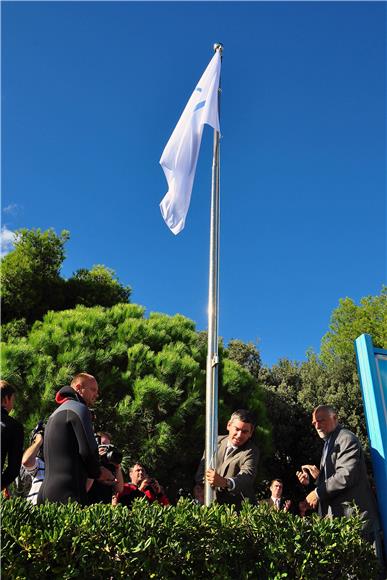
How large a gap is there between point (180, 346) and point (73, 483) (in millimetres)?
Answer: 8788

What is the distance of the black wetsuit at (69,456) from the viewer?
4.26 meters

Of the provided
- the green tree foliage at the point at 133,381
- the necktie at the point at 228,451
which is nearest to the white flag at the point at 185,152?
the necktie at the point at 228,451

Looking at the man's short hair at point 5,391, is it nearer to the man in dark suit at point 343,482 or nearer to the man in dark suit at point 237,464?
the man in dark suit at point 237,464

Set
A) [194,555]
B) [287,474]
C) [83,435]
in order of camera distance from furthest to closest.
→ [287,474], [83,435], [194,555]

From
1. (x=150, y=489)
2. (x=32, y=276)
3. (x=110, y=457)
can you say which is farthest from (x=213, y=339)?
(x=32, y=276)

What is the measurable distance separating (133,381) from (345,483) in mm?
7839

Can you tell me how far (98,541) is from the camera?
347cm

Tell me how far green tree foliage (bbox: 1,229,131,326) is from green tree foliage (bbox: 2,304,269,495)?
14.1 ft

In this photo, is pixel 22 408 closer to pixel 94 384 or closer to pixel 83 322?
pixel 83 322

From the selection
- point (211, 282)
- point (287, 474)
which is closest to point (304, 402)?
point (287, 474)

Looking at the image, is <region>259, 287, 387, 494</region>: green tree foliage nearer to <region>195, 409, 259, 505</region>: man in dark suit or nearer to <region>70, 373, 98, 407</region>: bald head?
<region>195, 409, 259, 505</region>: man in dark suit

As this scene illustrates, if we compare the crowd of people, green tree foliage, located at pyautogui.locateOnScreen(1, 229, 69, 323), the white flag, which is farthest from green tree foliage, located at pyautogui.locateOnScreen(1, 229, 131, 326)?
the crowd of people

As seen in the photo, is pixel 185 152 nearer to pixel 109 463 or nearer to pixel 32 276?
pixel 109 463

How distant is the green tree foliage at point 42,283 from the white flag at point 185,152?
1089cm
